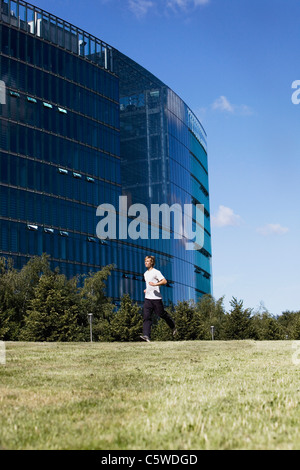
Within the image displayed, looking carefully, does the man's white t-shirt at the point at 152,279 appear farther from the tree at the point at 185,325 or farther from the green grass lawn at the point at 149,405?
the tree at the point at 185,325

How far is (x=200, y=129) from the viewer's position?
127938mm

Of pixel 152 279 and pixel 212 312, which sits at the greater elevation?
pixel 152 279

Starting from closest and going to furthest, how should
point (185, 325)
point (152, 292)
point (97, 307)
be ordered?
point (152, 292) → point (185, 325) → point (97, 307)

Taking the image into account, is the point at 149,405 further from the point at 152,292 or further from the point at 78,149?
the point at 78,149

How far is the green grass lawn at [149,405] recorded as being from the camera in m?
5.13

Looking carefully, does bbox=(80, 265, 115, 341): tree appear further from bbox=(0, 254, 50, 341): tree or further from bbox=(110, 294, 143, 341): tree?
bbox=(0, 254, 50, 341): tree

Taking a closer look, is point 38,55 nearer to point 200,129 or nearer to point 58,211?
point 58,211

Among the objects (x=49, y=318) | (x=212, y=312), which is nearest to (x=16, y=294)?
(x=49, y=318)

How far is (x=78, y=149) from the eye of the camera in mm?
82625

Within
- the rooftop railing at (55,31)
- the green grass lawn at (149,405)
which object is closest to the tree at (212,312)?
the rooftop railing at (55,31)

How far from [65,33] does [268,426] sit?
273ft

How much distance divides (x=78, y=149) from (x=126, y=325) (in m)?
34.5

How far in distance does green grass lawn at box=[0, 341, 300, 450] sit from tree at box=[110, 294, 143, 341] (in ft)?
138

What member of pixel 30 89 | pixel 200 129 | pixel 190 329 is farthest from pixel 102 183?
pixel 200 129
